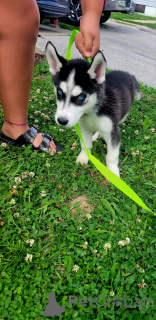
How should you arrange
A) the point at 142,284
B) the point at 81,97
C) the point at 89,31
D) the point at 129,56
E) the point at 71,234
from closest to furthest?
the point at 142,284 < the point at 71,234 < the point at 89,31 < the point at 81,97 < the point at 129,56

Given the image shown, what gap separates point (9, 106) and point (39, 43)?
493 centimetres

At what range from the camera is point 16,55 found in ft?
9.78

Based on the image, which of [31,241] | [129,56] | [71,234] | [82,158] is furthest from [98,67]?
[129,56]

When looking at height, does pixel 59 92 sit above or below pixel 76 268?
above

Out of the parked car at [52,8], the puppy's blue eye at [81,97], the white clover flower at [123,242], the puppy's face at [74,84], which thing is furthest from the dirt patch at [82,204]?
the parked car at [52,8]

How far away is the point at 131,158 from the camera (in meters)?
3.53

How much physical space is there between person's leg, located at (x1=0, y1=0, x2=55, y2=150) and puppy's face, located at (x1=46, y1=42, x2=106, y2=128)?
417mm

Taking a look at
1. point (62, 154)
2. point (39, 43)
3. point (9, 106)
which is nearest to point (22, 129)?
point (9, 106)

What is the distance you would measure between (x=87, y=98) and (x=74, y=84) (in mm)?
193

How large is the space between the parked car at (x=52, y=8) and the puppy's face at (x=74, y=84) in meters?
6.83

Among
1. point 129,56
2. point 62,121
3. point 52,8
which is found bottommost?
point 62,121

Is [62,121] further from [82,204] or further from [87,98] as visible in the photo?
[82,204]

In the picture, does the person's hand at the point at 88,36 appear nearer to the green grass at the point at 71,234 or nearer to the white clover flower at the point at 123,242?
the green grass at the point at 71,234

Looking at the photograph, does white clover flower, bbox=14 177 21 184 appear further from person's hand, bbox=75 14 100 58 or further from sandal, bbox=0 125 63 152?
person's hand, bbox=75 14 100 58
